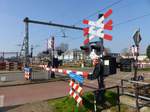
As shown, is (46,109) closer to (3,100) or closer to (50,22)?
(3,100)

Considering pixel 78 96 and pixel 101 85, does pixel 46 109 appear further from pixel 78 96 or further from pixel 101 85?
pixel 101 85

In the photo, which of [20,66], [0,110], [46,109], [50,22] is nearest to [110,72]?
[46,109]

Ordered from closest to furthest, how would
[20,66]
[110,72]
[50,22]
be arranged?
1. [110,72]
2. [50,22]
3. [20,66]

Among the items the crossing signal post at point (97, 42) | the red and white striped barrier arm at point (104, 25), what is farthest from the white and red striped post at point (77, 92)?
the red and white striped barrier arm at point (104, 25)

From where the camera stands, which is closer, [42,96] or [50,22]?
[42,96]

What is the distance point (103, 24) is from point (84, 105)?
3036 millimetres

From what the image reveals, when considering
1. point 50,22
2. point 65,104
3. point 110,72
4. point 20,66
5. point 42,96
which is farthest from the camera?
point 20,66

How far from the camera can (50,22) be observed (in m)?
26.0

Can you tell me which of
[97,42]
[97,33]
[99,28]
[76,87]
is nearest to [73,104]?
[76,87]

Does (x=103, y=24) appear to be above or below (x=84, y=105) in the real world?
above

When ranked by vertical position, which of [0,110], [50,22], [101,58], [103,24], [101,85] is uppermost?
[50,22]

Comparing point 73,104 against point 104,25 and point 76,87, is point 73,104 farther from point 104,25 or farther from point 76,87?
point 104,25

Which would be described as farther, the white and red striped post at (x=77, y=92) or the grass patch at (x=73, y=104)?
the grass patch at (x=73, y=104)

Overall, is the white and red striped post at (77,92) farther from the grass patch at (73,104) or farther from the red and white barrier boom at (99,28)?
the red and white barrier boom at (99,28)
